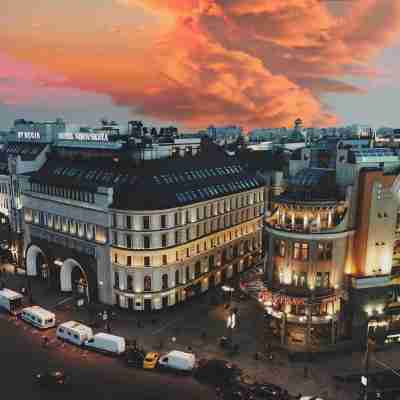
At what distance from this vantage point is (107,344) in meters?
74.8

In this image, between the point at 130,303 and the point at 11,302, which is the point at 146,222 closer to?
the point at 130,303

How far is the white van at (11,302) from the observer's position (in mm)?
93062

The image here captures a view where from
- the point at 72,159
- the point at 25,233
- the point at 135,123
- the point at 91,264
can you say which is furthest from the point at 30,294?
the point at 135,123

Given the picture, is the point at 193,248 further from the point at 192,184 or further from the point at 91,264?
the point at 91,264

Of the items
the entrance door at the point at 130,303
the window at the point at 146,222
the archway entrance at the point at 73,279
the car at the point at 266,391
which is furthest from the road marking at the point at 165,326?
the car at the point at 266,391

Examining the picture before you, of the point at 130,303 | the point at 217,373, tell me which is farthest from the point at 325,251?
the point at 130,303

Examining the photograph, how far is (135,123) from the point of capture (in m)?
142

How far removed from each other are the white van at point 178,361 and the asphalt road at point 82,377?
1.45m

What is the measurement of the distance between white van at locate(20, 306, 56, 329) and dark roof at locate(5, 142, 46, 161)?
4943 centimetres

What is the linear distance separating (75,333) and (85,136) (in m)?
60.9

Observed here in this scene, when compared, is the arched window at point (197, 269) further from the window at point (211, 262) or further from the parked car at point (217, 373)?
the parked car at point (217, 373)

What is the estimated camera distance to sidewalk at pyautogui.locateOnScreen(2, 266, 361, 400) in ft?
220

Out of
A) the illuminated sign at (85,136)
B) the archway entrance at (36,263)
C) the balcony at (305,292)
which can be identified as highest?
the illuminated sign at (85,136)

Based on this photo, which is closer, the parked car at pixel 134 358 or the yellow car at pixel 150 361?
the yellow car at pixel 150 361
